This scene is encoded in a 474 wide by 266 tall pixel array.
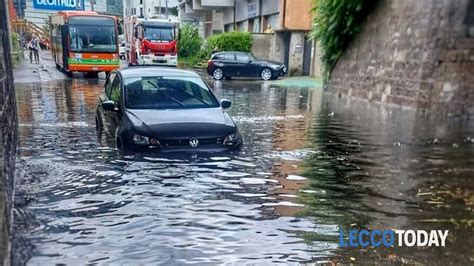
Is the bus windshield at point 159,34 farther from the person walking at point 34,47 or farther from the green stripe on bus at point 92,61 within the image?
the person walking at point 34,47

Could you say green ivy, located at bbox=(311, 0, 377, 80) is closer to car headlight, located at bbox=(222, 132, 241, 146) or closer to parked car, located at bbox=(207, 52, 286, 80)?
parked car, located at bbox=(207, 52, 286, 80)

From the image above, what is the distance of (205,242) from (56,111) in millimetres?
10604

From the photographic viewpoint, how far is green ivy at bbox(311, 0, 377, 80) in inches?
711

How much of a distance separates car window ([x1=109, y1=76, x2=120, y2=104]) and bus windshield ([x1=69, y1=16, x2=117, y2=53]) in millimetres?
17272

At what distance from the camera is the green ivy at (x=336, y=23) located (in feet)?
59.2

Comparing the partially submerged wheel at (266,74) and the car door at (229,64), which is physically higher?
the car door at (229,64)

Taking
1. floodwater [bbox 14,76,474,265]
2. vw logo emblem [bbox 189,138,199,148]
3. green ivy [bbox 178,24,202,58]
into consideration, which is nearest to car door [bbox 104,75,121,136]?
floodwater [bbox 14,76,474,265]

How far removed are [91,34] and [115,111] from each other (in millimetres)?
18693

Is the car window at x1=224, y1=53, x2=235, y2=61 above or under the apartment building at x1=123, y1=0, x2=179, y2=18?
under

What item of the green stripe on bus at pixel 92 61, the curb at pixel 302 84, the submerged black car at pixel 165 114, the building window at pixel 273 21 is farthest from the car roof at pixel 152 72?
the building window at pixel 273 21

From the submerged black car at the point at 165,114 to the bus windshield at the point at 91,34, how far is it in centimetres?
1719

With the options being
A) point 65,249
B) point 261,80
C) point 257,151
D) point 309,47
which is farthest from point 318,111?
point 309,47

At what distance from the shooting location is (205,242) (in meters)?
4.95

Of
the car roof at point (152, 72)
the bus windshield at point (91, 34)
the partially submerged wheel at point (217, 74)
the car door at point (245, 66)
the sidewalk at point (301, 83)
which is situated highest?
the bus windshield at point (91, 34)
